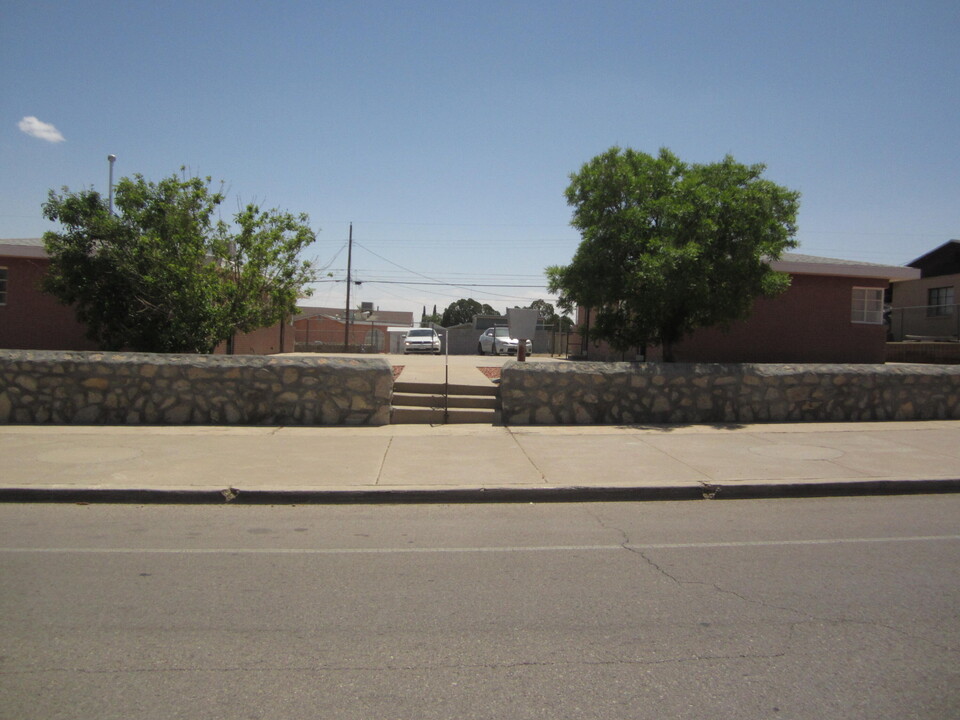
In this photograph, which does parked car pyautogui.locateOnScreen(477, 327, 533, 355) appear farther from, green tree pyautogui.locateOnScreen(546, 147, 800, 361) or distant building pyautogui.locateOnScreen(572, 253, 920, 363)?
green tree pyautogui.locateOnScreen(546, 147, 800, 361)

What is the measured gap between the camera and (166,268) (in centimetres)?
1463

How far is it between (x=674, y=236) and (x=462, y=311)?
79.7 m

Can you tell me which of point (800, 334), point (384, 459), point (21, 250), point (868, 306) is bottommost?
point (384, 459)

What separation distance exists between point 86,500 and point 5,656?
13.0 ft

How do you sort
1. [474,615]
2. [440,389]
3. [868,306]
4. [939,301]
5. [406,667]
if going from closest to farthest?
[406,667] < [474,615] < [440,389] < [868,306] < [939,301]

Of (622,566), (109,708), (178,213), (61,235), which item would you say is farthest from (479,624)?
(61,235)

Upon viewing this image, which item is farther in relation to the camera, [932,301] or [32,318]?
[932,301]

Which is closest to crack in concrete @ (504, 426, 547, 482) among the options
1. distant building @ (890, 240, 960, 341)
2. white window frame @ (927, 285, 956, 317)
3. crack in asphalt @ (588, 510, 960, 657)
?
crack in asphalt @ (588, 510, 960, 657)

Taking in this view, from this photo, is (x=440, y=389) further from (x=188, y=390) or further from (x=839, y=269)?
(x=839, y=269)

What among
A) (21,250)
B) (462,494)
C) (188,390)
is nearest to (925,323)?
(462,494)

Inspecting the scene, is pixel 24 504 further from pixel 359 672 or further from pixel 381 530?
pixel 359 672

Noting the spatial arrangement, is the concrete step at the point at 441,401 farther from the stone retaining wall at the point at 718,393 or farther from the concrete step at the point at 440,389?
the stone retaining wall at the point at 718,393

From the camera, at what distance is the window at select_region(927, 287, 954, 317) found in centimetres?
3161

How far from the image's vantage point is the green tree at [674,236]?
13375 millimetres
